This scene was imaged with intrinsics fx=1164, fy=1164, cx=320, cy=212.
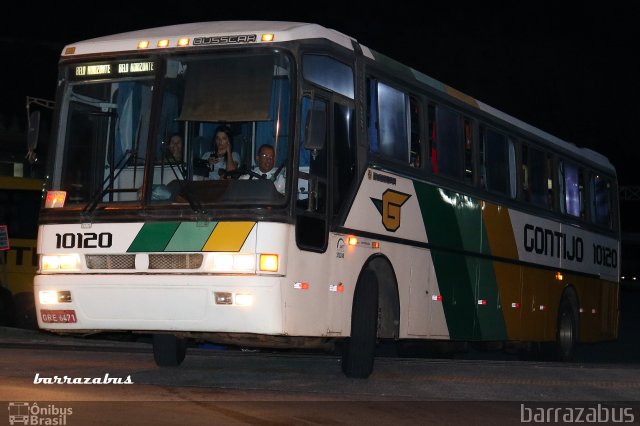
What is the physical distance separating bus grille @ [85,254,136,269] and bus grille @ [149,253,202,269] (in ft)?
0.70

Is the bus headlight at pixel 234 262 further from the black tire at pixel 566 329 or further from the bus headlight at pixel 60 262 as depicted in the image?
the black tire at pixel 566 329

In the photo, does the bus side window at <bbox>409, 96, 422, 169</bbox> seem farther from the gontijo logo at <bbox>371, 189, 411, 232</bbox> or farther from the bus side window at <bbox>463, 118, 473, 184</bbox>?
the bus side window at <bbox>463, 118, 473, 184</bbox>

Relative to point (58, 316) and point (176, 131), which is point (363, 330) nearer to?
point (176, 131)

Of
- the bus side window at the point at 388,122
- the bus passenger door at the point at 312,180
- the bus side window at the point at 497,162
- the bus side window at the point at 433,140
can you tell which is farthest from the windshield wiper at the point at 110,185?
the bus side window at the point at 497,162

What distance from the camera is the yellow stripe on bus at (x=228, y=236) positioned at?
10672 mm

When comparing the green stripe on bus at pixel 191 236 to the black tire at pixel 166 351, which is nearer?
the green stripe on bus at pixel 191 236

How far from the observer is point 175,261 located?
11.0 meters

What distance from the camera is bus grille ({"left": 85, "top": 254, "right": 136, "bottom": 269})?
1109 centimetres

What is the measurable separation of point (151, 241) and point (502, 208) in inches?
268

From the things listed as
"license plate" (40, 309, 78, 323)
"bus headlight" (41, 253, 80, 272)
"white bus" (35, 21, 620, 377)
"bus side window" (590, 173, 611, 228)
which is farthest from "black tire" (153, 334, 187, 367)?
"bus side window" (590, 173, 611, 228)

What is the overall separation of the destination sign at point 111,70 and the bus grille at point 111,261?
1.83 m

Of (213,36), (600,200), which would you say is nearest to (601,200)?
(600,200)

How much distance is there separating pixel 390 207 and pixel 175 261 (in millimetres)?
2830

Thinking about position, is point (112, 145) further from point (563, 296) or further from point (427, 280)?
point (563, 296)
